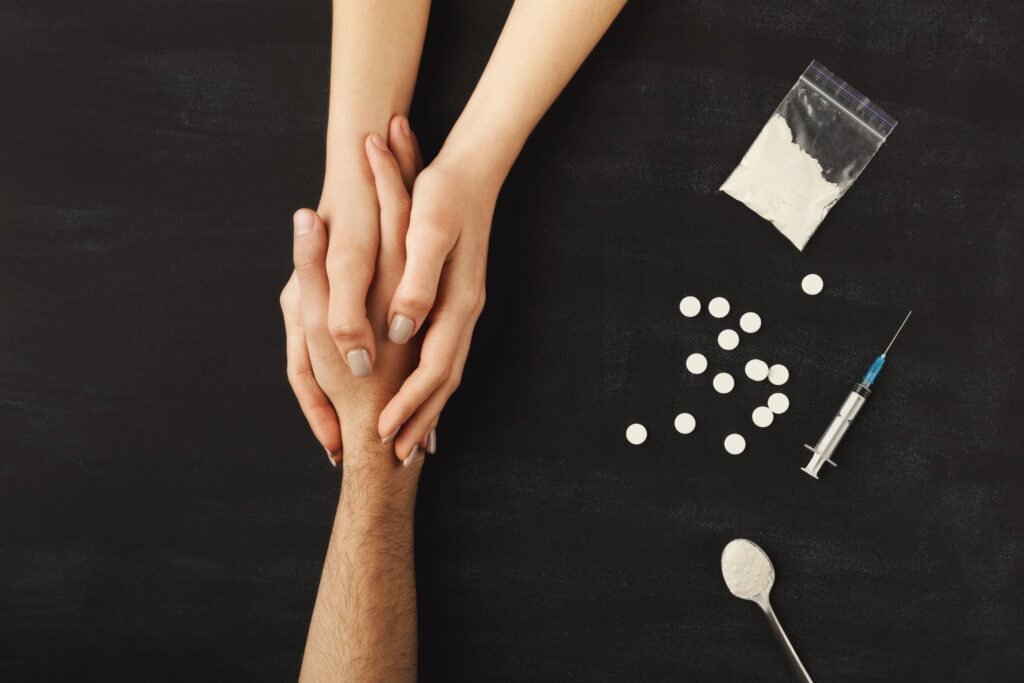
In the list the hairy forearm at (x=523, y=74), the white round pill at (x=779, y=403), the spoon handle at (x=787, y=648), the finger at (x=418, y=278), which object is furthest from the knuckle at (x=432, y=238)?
Result: the spoon handle at (x=787, y=648)

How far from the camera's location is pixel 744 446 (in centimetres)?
95

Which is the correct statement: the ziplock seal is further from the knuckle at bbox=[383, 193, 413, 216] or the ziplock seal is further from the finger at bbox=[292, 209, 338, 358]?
the finger at bbox=[292, 209, 338, 358]

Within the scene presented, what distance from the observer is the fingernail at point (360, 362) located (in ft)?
2.70

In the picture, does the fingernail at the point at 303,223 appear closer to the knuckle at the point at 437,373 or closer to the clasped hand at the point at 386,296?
the clasped hand at the point at 386,296

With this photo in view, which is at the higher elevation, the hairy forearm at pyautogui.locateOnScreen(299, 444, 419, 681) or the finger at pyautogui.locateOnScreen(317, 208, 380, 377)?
the finger at pyautogui.locateOnScreen(317, 208, 380, 377)

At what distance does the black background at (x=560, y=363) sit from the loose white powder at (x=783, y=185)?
0.02 m

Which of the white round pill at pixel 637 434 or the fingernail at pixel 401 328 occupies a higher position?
the white round pill at pixel 637 434

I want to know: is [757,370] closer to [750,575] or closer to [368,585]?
[750,575]

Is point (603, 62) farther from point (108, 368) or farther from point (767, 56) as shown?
point (108, 368)

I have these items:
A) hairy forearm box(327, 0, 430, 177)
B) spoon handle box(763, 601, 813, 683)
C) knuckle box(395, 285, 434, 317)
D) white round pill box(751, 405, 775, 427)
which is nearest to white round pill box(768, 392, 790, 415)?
white round pill box(751, 405, 775, 427)

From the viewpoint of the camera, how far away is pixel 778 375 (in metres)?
0.95

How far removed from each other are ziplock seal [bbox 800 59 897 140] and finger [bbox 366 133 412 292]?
22.4 inches

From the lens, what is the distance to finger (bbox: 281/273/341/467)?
91 centimetres

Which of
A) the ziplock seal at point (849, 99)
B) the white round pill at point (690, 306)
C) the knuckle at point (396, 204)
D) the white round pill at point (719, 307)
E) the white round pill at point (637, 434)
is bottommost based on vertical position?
the white round pill at point (637, 434)
